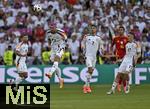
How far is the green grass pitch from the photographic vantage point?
19.3 m

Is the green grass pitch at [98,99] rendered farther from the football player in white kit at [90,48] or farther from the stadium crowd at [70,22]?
the stadium crowd at [70,22]

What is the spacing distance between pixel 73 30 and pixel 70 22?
73 cm

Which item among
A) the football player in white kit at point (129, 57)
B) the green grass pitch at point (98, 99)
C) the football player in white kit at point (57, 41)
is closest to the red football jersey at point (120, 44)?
the football player in white kit at point (129, 57)

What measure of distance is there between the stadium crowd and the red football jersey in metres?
5.62

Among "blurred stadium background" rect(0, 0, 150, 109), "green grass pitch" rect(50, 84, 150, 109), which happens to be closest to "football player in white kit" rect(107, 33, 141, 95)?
"green grass pitch" rect(50, 84, 150, 109)

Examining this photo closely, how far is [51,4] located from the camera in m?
35.2

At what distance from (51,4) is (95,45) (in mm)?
10456

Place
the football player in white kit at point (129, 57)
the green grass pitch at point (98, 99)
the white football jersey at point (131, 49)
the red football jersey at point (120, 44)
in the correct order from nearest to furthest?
the green grass pitch at point (98, 99)
the football player in white kit at point (129, 57)
the white football jersey at point (131, 49)
the red football jersey at point (120, 44)

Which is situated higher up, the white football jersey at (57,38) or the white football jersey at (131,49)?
the white football jersey at (57,38)

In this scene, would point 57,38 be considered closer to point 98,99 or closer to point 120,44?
point 120,44

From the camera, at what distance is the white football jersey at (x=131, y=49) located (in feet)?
80.4

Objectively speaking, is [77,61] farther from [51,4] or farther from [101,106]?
[101,106]

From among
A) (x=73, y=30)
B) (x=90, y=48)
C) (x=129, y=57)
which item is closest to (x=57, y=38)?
(x=90, y=48)

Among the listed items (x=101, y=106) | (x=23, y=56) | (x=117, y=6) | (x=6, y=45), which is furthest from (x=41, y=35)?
(x=101, y=106)
